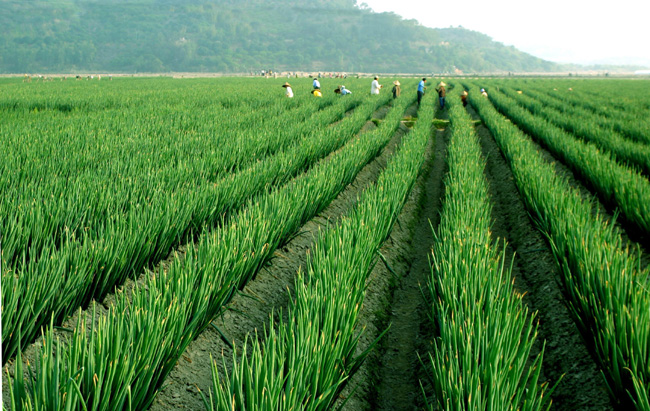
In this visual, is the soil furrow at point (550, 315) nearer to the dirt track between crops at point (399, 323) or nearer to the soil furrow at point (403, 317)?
the dirt track between crops at point (399, 323)

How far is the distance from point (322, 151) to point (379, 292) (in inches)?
151

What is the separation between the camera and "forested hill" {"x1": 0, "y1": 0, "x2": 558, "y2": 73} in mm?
128375

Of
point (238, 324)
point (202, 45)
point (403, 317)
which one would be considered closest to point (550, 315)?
point (403, 317)

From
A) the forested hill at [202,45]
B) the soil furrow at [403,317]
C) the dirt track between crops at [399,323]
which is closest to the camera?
the dirt track between crops at [399,323]

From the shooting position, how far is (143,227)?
3039 millimetres

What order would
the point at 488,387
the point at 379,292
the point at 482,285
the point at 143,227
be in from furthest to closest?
the point at 379,292, the point at 143,227, the point at 482,285, the point at 488,387

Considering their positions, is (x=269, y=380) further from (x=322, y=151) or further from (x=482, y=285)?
(x=322, y=151)

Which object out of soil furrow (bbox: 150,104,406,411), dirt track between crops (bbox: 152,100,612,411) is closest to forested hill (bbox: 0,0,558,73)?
soil furrow (bbox: 150,104,406,411)

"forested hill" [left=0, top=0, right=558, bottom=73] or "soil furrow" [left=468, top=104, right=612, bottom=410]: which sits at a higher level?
"forested hill" [left=0, top=0, right=558, bottom=73]

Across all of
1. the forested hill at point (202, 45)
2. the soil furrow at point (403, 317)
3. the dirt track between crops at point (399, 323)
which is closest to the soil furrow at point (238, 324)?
the dirt track between crops at point (399, 323)

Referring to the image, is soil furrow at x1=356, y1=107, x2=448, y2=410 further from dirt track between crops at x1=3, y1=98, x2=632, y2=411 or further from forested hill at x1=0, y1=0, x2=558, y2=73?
forested hill at x1=0, y1=0, x2=558, y2=73

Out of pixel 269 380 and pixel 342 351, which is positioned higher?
pixel 269 380

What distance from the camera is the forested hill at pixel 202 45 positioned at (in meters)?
128

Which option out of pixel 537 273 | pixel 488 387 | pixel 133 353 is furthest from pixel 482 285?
pixel 133 353
